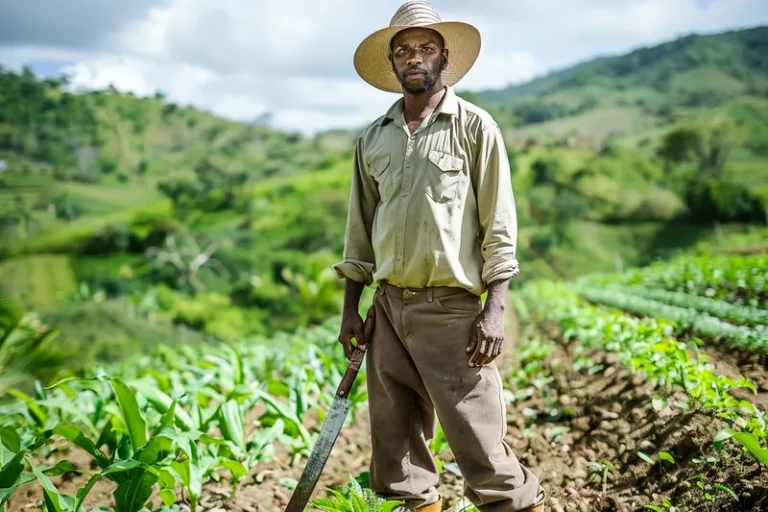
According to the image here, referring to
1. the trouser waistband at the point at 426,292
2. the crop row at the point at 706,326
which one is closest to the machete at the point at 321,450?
the trouser waistband at the point at 426,292

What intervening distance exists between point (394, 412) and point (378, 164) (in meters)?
0.85

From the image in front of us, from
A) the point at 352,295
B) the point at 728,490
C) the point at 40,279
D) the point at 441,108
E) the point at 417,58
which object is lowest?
the point at 40,279

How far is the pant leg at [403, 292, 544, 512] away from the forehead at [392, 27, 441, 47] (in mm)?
860

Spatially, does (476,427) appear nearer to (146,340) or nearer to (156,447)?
(156,447)

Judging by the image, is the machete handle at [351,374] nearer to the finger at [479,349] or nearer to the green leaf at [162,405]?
the finger at [479,349]

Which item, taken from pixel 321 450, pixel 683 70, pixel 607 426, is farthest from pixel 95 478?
pixel 683 70

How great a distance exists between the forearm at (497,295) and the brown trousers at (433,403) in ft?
0.30

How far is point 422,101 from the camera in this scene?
7.90ft

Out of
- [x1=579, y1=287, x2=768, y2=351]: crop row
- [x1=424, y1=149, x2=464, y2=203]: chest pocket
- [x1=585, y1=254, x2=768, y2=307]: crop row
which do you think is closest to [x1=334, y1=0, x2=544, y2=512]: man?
[x1=424, y1=149, x2=464, y2=203]: chest pocket

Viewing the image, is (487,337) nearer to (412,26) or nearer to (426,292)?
(426,292)

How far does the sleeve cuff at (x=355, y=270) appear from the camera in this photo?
257 centimetres

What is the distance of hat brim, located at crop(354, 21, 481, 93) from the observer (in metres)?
2.42

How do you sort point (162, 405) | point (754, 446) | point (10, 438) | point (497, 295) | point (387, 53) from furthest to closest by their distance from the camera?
1. point (162, 405)
2. point (10, 438)
3. point (387, 53)
4. point (497, 295)
5. point (754, 446)

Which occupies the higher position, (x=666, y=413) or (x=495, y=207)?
(x=495, y=207)
